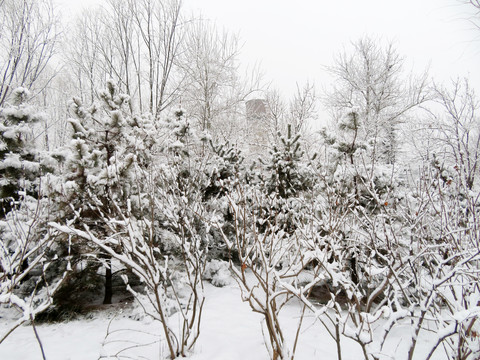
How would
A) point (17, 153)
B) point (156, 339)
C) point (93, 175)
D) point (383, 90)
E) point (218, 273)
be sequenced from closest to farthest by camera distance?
point (156, 339) < point (93, 175) < point (17, 153) < point (218, 273) < point (383, 90)

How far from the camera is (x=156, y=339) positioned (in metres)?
3.87

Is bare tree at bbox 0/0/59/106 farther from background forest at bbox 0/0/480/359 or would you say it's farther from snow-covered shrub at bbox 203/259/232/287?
snow-covered shrub at bbox 203/259/232/287

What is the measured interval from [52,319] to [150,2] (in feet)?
45.6

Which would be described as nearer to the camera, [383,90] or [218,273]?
[218,273]

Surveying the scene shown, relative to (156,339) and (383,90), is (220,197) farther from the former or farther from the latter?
(383,90)

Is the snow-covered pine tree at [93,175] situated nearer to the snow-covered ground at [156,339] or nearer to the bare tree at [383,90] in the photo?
the snow-covered ground at [156,339]

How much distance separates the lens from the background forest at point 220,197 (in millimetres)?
2525

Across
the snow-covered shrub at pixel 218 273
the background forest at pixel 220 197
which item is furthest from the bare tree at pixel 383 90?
the snow-covered shrub at pixel 218 273

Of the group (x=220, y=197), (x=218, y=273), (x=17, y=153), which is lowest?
(x=218, y=273)

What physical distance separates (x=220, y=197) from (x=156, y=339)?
13.6 ft

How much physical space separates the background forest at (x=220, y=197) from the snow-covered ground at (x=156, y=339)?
26 cm

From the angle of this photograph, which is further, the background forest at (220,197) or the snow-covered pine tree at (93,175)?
the snow-covered pine tree at (93,175)

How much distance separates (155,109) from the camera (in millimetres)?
12703

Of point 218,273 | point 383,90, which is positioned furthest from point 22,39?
point 383,90
